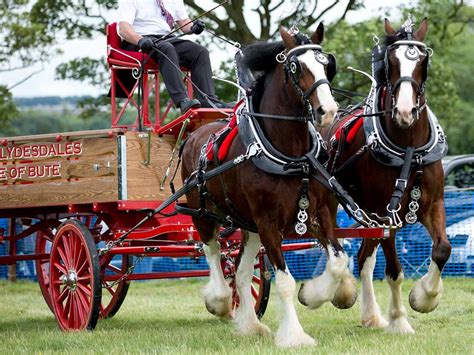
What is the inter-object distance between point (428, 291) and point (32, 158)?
363cm

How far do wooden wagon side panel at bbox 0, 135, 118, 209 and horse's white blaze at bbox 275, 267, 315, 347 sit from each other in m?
1.99

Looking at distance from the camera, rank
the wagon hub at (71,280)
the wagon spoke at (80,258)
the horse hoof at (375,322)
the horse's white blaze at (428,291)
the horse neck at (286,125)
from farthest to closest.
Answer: the wagon hub at (71,280) < the wagon spoke at (80,258) < the horse hoof at (375,322) < the horse's white blaze at (428,291) < the horse neck at (286,125)

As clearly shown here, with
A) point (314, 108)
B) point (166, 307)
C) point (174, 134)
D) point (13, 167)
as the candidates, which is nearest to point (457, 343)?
point (314, 108)

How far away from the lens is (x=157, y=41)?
847 centimetres

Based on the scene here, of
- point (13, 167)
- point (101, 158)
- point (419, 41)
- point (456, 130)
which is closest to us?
point (419, 41)

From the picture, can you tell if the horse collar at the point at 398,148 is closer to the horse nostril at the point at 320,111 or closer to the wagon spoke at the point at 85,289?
the horse nostril at the point at 320,111

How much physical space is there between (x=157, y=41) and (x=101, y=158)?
1055 mm

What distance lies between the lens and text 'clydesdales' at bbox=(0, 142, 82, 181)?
28.3 ft

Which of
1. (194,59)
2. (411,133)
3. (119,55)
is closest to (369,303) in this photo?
(411,133)

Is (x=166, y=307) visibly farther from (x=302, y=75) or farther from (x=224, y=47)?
(x=224, y=47)

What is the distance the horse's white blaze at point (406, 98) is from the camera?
6.67 metres

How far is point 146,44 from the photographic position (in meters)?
8.29

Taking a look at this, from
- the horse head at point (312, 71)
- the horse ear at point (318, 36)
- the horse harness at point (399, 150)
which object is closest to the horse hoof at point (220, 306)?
the horse harness at point (399, 150)

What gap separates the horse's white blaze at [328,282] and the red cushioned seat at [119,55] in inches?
105
